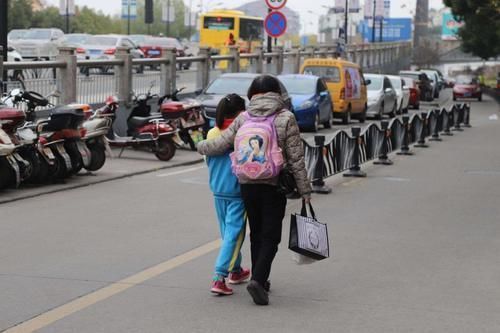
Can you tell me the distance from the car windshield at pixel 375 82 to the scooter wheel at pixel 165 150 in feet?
61.2

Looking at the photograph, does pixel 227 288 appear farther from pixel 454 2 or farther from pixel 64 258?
pixel 454 2

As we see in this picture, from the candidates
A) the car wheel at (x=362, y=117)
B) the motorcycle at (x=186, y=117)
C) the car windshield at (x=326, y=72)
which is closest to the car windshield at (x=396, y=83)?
the car wheel at (x=362, y=117)

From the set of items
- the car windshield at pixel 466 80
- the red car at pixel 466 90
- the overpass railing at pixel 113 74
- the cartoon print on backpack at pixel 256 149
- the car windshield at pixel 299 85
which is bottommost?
the red car at pixel 466 90

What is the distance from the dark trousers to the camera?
7406 millimetres

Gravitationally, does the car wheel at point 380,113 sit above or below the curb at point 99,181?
below

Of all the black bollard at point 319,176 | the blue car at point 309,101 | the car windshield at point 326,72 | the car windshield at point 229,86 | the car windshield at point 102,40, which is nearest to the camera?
the black bollard at point 319,176

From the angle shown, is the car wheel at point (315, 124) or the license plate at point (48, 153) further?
the car wheel at point (315, 124)

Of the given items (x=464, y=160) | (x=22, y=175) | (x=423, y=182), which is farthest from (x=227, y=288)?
(x=464, y=160)

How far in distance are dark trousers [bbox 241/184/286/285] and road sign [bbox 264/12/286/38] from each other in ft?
71.8

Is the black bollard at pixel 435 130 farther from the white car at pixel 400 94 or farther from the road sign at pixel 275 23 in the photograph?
the white car at pixel 400 94

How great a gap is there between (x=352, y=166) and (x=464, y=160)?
16.7 feet

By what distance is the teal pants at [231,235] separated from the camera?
299 inches

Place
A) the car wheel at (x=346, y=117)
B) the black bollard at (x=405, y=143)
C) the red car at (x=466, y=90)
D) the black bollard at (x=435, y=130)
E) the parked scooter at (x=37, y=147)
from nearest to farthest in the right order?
the parked scooter at (x=37, y=147) → the black bollard at (x=405, y=143) → the black bollard at (x=435, y=130) → the car wheel at (x=346, y=117) → the red car at (x=466, y=90)

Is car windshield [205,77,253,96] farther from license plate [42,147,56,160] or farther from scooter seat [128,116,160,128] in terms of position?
license plate [42,147,56,160]
